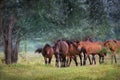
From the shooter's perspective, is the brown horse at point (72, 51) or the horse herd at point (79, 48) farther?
the brown horse at point (72, 51)

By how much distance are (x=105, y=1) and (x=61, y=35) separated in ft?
53.5

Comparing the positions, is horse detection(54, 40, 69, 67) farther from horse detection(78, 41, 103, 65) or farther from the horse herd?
horse detection(78, 41, 103, 65)

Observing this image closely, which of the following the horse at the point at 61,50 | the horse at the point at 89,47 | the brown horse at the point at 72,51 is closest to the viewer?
the horse at the point at 61,50

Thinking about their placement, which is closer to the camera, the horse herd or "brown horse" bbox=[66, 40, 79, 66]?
the horse herd

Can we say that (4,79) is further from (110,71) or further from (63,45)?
(63,45)

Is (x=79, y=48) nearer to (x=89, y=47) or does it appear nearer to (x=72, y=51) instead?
(x=89, y=47)

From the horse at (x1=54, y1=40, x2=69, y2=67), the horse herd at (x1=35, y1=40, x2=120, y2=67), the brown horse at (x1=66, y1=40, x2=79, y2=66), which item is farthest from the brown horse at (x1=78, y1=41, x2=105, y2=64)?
the horse at (x1=54, y1=40, x2=69, y2=67)

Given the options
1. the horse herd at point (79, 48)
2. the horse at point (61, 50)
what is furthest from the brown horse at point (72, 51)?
the horse at point (61, 50)

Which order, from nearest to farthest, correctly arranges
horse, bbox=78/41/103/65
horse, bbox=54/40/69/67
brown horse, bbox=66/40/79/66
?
horse, bbox=54/40/69/67, horse, bbox=78/41/103/65, brown horse, bbox=66/40/79/66

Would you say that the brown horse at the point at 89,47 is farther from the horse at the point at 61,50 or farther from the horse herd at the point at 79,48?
the horse at the point at 61,50

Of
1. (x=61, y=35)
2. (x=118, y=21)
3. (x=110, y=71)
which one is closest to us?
(x=118, y=21)

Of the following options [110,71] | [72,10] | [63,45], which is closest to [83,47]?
[63,45]

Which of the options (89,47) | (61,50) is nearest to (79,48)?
(89,47)

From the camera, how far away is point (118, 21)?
14836 mm
